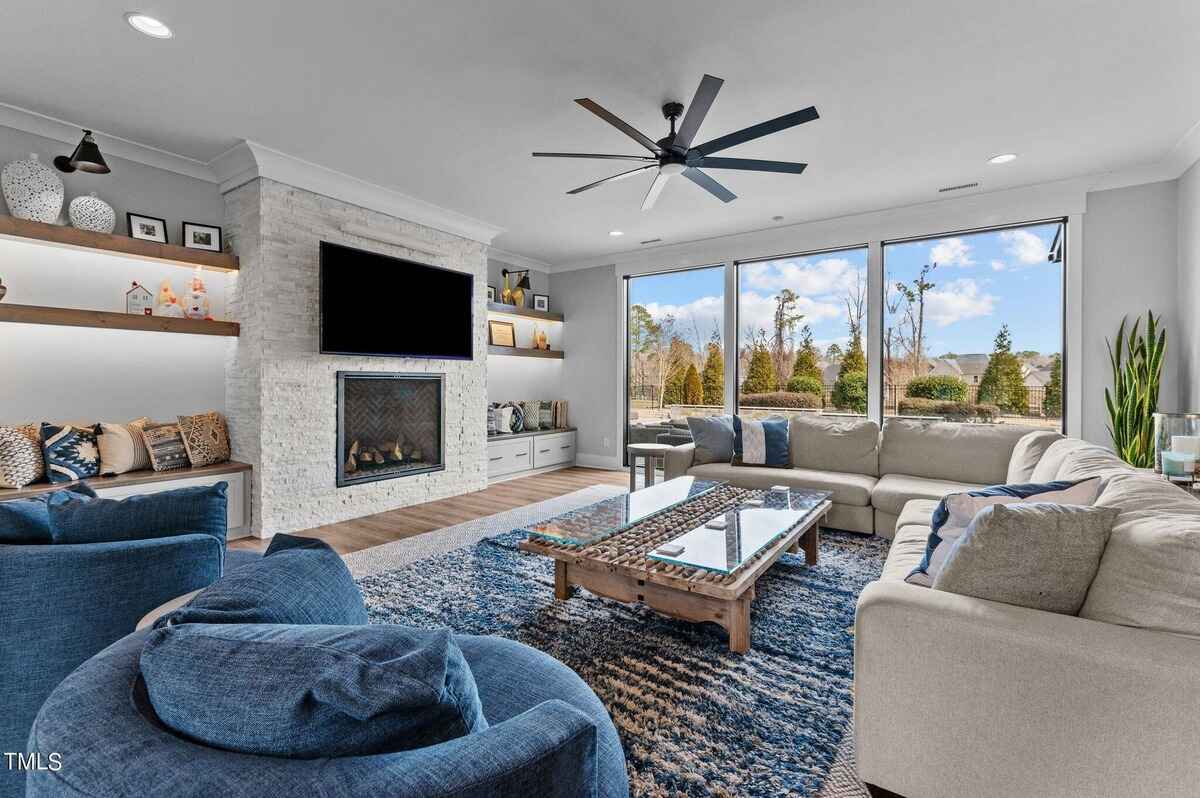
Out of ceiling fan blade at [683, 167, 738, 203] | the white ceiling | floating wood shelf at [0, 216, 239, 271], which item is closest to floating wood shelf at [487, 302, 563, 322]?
the white ceiling

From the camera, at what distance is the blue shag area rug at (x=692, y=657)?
1578 millimetres

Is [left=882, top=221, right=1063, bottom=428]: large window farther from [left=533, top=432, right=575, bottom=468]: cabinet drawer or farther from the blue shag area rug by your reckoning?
[left=533, top=432, right=575, bottom=468]: cabinet drawer

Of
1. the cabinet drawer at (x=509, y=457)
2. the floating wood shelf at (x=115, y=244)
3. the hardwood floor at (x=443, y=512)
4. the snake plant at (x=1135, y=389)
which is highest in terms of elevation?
the floating wood shelf at (x=115, y=244)

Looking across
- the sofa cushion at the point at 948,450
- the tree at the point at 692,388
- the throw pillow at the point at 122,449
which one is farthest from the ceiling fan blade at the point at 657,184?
the throw pillow at the point at 122,449

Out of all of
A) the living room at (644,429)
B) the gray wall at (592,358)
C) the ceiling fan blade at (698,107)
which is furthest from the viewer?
the gray wall at (592,358)

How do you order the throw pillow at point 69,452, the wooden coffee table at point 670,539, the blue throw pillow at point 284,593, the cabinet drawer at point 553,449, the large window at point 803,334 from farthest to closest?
the cabinet drawer at point 553,449 → the large window at point 803,334 → the throw pillow at point 69,452 → the wooden coffee table at point 670,539 → the blue throw pillow at point 284,593

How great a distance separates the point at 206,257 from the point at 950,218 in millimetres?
5940

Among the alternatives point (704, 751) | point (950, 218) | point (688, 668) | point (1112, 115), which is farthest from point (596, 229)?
point (704, 751)

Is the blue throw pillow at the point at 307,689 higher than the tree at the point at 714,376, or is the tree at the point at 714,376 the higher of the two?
the tree at the point at 714,376

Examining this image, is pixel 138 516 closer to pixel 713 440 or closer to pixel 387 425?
pixel 387 425

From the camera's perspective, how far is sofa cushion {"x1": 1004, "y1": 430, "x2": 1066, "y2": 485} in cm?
322

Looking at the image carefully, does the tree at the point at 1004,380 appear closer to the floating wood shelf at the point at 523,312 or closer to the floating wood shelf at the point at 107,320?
the floating wood shelf at the point at 523,312

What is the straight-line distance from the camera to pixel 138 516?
1.50 m

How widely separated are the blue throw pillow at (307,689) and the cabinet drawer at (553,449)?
5875 mm
